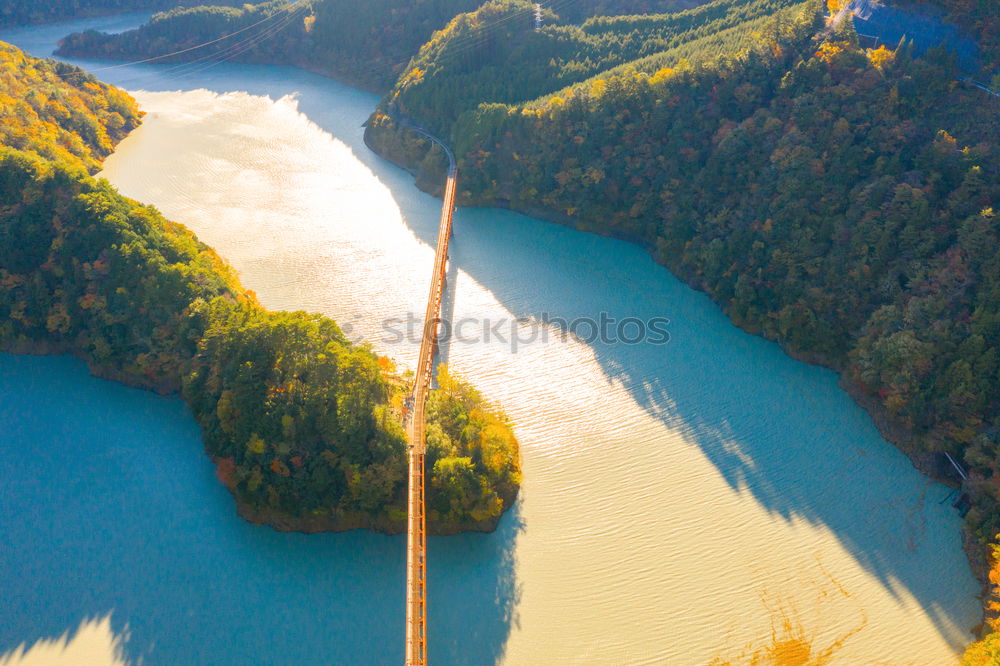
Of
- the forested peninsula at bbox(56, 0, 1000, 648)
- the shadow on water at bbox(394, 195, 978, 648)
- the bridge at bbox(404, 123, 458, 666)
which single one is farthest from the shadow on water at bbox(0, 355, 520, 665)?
the forested peninsula at bbox(56, 0, 1000, 648)

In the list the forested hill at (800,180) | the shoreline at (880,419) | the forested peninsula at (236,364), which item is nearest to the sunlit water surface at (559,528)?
the shoreline at (880,419)

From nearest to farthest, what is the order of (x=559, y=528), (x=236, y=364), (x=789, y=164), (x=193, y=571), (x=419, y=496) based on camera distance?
(x=419, y=496)
(x=193, y=571)
(x=559, y=528)
(x=236, y=364)
(x=789, y=164)

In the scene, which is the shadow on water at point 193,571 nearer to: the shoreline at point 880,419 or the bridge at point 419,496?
the bridge at point 419,496

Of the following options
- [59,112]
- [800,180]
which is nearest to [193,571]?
[800,180]

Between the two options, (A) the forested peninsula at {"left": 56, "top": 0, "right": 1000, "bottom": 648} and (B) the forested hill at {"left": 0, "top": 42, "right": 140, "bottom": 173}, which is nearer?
(A) the forested peninsula at {"left": 56, "top": 0, "right": 1000, "bottom": 648}

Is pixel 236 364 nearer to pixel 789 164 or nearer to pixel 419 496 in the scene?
pixel 419 496

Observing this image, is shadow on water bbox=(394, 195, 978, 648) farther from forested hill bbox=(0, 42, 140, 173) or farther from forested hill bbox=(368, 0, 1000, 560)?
forested hill bbox=(0, 42, 140, 173)
